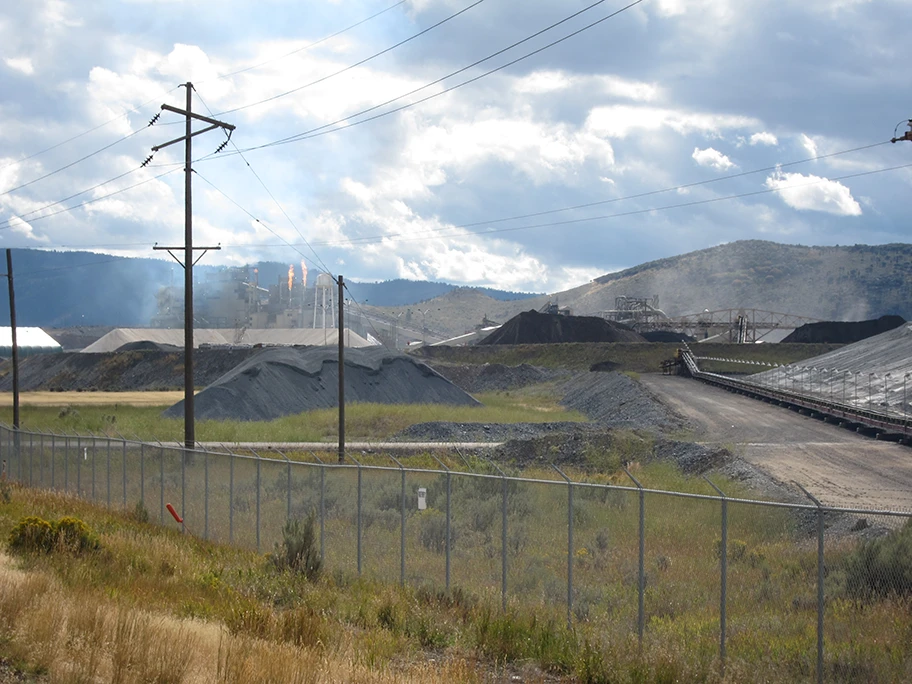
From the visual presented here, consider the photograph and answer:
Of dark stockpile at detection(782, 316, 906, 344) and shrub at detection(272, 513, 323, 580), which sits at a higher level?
dark stockpile at detection(782, 316, 906, 344)

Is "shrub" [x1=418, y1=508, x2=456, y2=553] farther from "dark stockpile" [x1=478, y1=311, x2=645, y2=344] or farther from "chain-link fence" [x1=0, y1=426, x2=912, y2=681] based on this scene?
"dark stockpile" [x1=478, y1=311, x2=645, y2=344]

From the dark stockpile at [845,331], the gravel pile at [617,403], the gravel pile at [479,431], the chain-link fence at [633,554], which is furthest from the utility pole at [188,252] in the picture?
the dark stockpile at [845,331]

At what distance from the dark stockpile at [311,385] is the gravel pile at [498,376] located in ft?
60.0

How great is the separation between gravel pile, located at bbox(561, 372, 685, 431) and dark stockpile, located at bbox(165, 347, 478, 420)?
32.3 feet

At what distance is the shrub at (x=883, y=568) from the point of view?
1115 cm

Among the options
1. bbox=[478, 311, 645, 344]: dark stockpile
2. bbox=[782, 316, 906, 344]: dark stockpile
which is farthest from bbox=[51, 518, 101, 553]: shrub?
bbox=[478, 311, 645, 344]: dark stockpile

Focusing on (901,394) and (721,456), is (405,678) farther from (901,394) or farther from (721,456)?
(901,394)

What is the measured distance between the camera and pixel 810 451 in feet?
133

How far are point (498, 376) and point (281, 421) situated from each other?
156 feet

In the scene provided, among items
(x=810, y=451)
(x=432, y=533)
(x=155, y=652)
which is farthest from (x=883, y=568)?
(x=810, y=451)

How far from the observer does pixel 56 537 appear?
19.2 metres

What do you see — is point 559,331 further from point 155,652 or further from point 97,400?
point 155,652

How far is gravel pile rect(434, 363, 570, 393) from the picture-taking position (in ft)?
344

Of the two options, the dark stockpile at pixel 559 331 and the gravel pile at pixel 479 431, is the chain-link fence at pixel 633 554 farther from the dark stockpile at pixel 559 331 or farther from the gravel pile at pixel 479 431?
the dark stockpile at pixel 559 331
